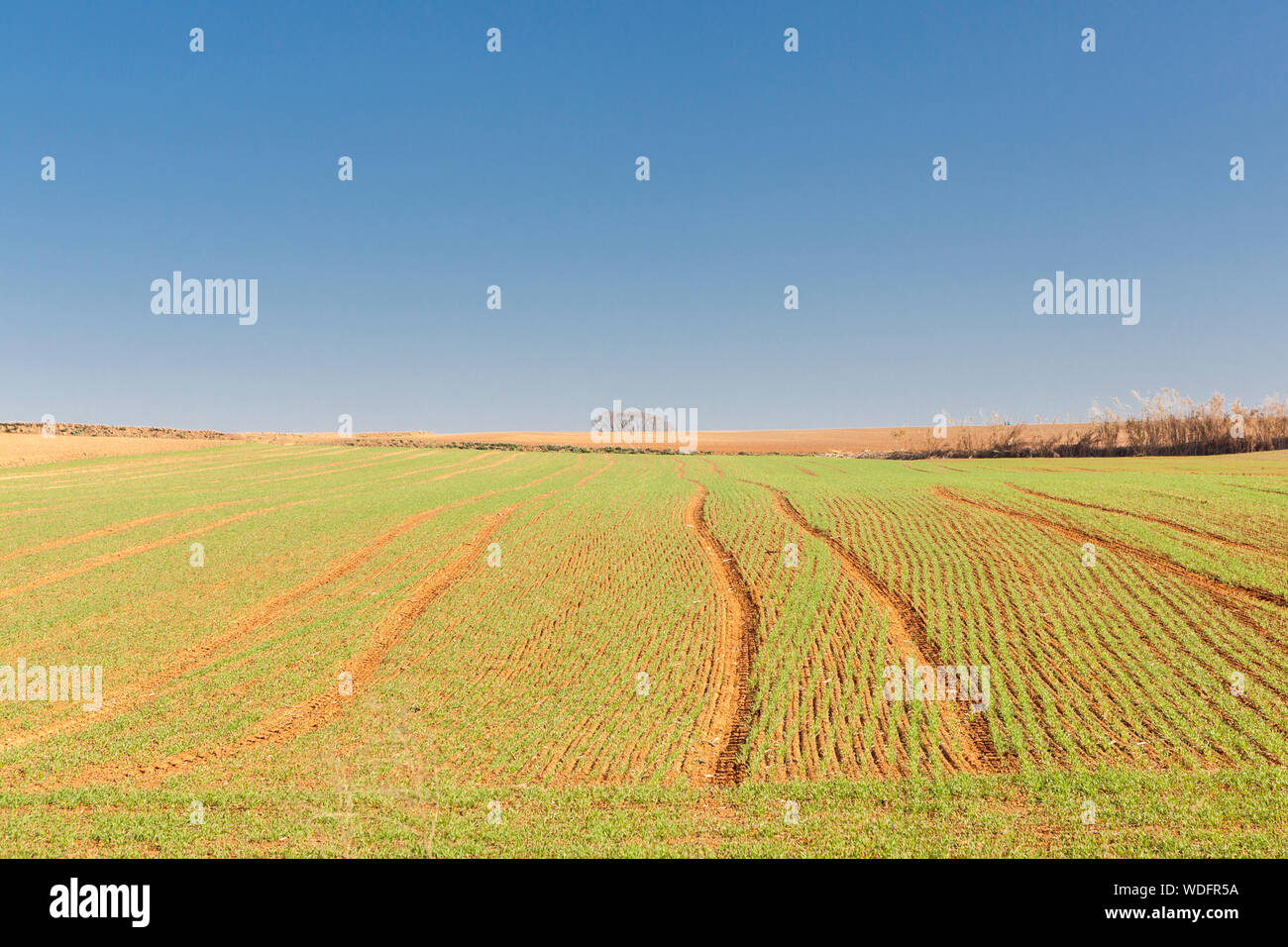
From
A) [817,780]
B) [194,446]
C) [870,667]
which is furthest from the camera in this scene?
[194,446]

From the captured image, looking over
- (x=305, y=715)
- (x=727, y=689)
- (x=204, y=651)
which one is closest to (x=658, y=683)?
(x=727, y=689)

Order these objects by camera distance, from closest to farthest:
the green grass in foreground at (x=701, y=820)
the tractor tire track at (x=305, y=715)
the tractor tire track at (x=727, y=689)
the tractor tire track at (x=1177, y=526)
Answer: the green grass in foreground at (x=701, y=820) < the tractor tire track at (x=305, y=715) < the tractor tire track at (x=727, y=689) < the tractor tire track at (x=1177, y=526)

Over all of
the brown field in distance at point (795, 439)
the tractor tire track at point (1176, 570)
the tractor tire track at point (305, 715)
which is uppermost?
the brown field in distance at point (795, 439)

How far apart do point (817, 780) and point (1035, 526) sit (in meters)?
17.0

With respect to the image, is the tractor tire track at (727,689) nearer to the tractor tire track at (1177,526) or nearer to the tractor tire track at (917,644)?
the tractor tire track at (917,644)

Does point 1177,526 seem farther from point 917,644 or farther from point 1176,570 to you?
point 917,644

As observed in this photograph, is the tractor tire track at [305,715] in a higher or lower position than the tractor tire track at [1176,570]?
lower

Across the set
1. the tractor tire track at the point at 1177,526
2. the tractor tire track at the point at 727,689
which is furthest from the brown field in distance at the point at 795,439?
the tractor tire track at the point at 727,689

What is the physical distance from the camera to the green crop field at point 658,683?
8.25 meters

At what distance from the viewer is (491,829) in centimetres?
803

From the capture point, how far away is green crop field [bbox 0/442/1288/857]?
8250 millimetres

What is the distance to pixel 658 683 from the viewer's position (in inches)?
517
